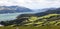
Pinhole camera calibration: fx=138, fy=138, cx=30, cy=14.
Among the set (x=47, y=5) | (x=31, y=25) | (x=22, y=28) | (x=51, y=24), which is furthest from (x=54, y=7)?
(x=22, y=28)

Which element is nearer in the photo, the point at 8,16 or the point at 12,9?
the point at 8,16

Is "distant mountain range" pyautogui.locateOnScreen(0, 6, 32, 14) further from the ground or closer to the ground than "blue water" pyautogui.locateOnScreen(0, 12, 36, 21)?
further from the ground

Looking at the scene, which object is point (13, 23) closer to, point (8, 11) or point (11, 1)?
point (8, 11)

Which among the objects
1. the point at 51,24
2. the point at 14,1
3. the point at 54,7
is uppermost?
the point at 14,1

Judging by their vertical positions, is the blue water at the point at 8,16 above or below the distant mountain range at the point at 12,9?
below

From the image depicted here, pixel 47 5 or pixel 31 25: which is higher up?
pixel 47 5

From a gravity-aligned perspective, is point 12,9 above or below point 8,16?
above

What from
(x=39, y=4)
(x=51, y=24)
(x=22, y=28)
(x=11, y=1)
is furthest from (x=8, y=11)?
(x=51, y=24)

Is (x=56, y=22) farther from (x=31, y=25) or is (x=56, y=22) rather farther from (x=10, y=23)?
(x=10, y=23)

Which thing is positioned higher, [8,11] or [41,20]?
[8,11]
